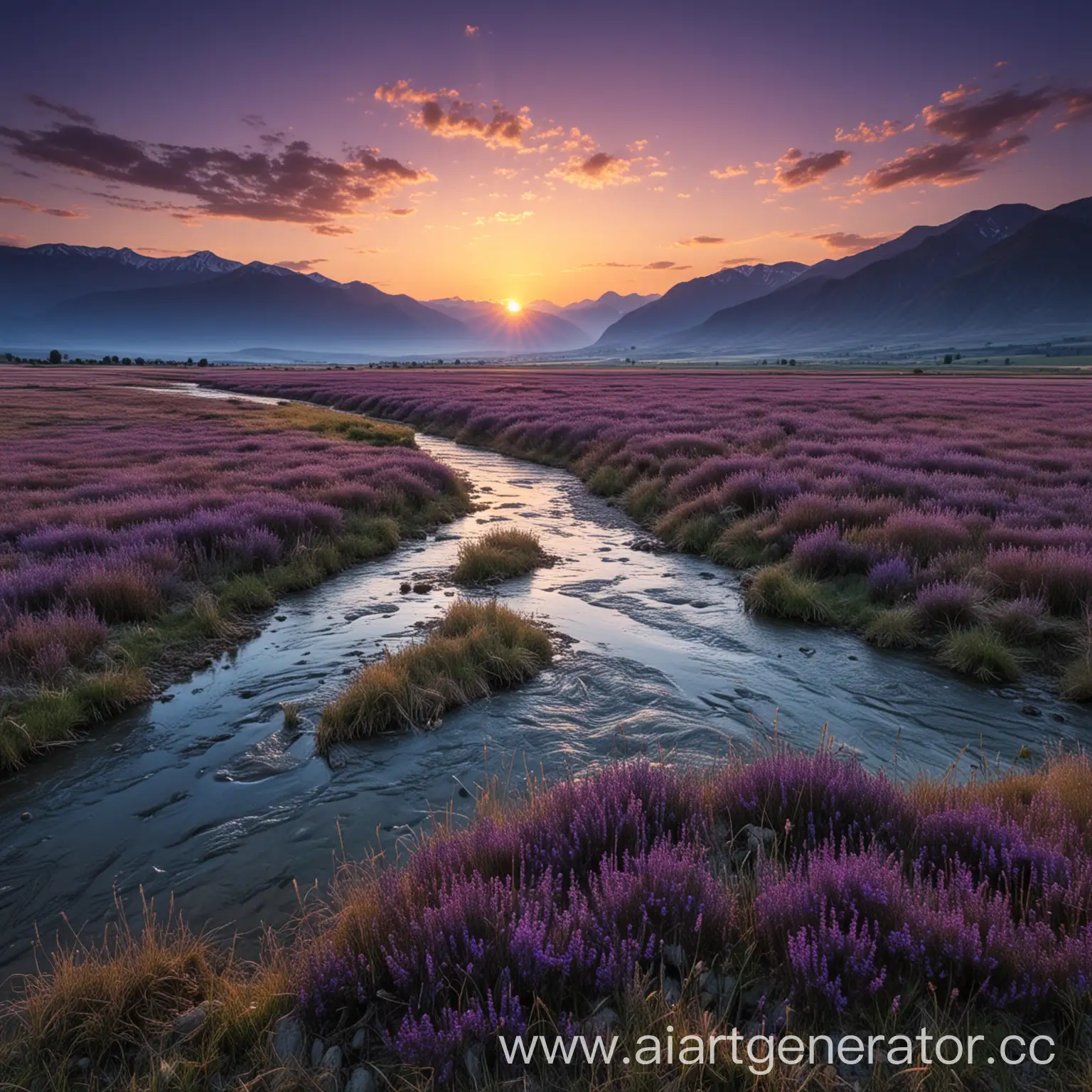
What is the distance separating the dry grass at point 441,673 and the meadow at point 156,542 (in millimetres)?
2977

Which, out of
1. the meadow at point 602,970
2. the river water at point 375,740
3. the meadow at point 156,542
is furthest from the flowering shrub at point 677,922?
the meadow at point 156,542

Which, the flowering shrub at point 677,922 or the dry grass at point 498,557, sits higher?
the flowering shrub at point 677,922

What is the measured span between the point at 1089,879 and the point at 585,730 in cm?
457

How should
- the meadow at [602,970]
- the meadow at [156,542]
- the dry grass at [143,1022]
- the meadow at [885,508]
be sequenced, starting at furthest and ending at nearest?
the meadow at [885,508], the meadow at [156,542], the dry grass at [143,1022], the meadow at [602,970]

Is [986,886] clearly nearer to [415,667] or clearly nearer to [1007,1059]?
[1007,1059]

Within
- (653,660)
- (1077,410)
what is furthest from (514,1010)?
(1077,410)

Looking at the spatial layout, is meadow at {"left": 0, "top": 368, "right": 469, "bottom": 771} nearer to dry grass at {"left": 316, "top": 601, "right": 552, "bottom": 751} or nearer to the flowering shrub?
dry grass at {"left": 316, "top": 601, "right": 552, "bottom": 751}

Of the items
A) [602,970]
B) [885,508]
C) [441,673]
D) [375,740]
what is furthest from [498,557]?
[602,970]

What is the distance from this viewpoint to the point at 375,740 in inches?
271

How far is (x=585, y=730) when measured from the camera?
23.0 feet

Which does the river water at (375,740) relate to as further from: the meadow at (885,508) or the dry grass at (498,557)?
the dry grass at (498,557)

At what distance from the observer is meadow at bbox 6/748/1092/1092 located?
104 inches

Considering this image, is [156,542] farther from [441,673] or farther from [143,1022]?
[143,1022]

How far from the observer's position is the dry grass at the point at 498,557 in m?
12.5
